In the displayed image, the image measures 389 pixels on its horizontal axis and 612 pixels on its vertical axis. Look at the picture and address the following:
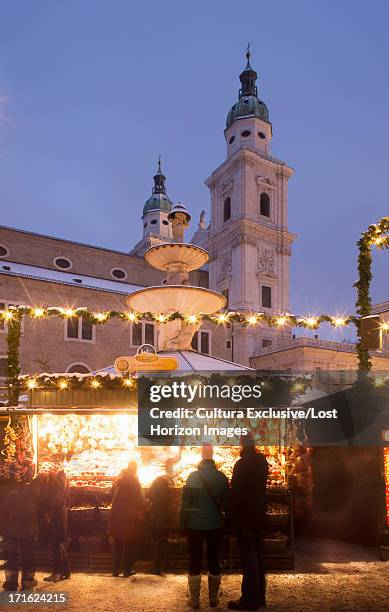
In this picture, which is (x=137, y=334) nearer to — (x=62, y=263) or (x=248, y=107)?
(x=62, y=263)

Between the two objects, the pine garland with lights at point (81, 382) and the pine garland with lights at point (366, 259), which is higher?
the pine garland with lights at point (366, 259)

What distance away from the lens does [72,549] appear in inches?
343

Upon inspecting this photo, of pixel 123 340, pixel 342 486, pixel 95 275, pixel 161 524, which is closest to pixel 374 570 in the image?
pixel 342 486

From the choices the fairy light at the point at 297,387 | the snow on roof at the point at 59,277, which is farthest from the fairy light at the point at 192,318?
the snow on roof at the point at 59,277

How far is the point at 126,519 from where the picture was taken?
313 inches

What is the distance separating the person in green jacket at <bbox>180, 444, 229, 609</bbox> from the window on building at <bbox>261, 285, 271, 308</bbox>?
43.2 metres

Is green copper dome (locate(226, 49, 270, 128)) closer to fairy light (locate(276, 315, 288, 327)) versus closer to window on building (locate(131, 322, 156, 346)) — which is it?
window on building (locate(131, 322, 156, 346))

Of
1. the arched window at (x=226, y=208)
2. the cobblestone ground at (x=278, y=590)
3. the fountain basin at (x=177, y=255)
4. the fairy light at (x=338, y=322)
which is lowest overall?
the cobblestone ground at (x=278, y=590)

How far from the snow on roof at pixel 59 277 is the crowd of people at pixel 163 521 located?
27587mm

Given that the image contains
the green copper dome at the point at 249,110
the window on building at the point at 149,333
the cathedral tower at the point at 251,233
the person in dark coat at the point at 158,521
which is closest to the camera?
the person in dark coat at the point at 158,521

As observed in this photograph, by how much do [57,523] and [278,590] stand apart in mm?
3225

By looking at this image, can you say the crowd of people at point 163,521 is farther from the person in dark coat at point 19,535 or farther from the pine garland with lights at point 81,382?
the pine garland with lights at point 81,382

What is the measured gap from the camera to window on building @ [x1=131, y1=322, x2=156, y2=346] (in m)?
36.8

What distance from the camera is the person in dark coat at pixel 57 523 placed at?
779 cm
